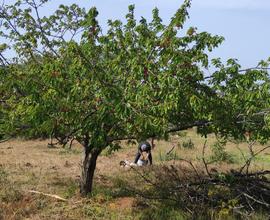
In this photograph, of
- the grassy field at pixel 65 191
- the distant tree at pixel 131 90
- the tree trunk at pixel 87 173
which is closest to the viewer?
the distant tree at pixel 131 90

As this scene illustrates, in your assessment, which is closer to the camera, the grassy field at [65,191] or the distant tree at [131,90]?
the distant tree at [131,90]

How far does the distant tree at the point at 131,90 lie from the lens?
22.0ft

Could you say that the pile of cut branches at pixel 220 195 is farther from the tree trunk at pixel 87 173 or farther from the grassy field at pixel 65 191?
the tree trunk at pixel 87 173

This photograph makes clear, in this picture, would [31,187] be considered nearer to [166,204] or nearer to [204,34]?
[166,204]

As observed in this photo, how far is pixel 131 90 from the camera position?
6.93 metres

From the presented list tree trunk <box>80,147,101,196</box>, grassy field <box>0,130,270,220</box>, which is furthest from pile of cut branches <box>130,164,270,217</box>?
tree trunk <box>80,147,101,196</box>

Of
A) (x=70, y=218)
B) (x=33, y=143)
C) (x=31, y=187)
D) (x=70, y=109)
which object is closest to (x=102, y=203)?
(x=70, y=218)

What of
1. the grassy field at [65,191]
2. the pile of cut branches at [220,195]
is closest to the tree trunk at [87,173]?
the grassy field at [65,191]

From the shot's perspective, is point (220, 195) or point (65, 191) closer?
point (220, 195)

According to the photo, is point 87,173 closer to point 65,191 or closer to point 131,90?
point 65,191

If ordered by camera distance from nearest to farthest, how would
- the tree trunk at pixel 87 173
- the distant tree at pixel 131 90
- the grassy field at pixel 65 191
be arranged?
the distant tree at pixel 131 90 → the grassy field at pixel 65 191 → the tree trunk at pixel 87 173

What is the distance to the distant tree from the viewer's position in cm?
670


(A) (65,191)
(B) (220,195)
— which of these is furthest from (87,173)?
(B) (220,195)

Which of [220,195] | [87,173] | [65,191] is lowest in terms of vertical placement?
[65,191]
